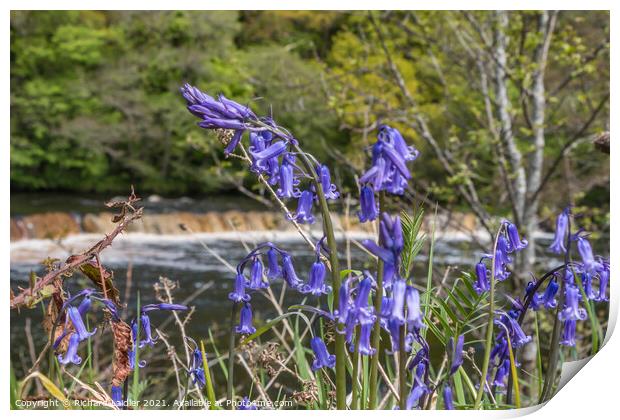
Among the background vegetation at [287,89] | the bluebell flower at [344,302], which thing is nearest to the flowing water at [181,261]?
the background vegetation at [287,89]

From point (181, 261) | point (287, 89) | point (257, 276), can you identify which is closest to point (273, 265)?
point (257, 276)

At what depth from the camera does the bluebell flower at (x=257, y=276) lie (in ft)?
3.62

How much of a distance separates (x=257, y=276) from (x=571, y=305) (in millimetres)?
457

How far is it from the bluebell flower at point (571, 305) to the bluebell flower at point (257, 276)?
43 centimetres

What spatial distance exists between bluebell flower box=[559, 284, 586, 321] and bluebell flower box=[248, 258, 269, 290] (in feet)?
1.42

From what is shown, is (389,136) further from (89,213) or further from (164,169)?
(89,213)

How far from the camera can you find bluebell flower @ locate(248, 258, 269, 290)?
3.62 ft

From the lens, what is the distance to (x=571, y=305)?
3.67 feet

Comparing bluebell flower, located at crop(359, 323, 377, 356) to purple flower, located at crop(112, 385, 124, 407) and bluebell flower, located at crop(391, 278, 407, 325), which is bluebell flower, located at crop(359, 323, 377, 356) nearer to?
bluebell flower, located at crop(391, 278, 407, 325)

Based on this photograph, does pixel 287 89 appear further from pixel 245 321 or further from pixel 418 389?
pixel 418 389

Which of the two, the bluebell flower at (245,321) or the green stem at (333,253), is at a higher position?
the green stem at (333,253)

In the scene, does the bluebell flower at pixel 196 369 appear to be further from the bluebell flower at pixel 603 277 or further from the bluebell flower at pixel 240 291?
the bluebell flower at pixel 603 277

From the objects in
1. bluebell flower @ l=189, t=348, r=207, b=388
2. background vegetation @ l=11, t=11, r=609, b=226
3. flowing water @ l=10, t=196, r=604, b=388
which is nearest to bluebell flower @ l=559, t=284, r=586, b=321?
bluebell flower @ l=189, t=348, r=207, b=388

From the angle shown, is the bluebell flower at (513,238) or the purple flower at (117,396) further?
the purple flower at (117,396)
